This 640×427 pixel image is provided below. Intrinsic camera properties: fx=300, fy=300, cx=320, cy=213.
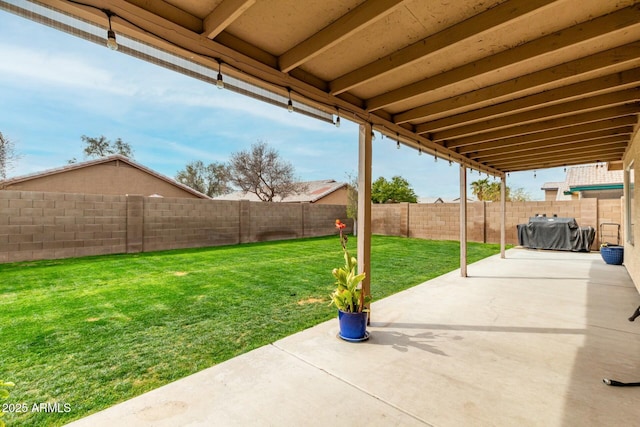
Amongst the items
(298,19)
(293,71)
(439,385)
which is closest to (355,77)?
(293,71)

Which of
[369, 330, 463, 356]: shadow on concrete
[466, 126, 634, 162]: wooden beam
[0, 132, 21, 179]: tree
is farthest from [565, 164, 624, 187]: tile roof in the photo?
[0, 132, 21, 179]: tree

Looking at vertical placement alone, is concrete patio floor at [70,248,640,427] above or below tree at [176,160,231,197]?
below

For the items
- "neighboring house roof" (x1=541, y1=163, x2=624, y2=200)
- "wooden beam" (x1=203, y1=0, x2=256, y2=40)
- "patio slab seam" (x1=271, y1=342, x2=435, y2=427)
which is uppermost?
"neighboring house roof" (x1=541, y1=163, x2=624, y2=200)

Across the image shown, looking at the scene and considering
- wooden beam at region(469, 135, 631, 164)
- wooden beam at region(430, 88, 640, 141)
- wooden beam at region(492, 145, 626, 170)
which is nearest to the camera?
wooden beam at region(430, 88, 640, 141)

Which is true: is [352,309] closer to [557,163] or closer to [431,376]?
[431,376]

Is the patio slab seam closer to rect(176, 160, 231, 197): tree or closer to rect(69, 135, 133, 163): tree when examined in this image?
rect(69, 135, 133, 163): tree

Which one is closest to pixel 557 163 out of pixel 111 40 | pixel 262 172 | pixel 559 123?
pixel 559 123

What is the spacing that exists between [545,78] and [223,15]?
2.70 metres

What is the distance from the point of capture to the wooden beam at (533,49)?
1902 millimetres

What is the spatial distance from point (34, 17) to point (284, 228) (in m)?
10.8

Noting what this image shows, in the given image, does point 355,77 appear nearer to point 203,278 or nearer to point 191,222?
point 203,278

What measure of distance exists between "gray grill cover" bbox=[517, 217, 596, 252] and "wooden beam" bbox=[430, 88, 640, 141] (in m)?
7.47

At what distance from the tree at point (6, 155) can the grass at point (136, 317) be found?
295 inches

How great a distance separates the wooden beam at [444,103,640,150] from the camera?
3562 mm
